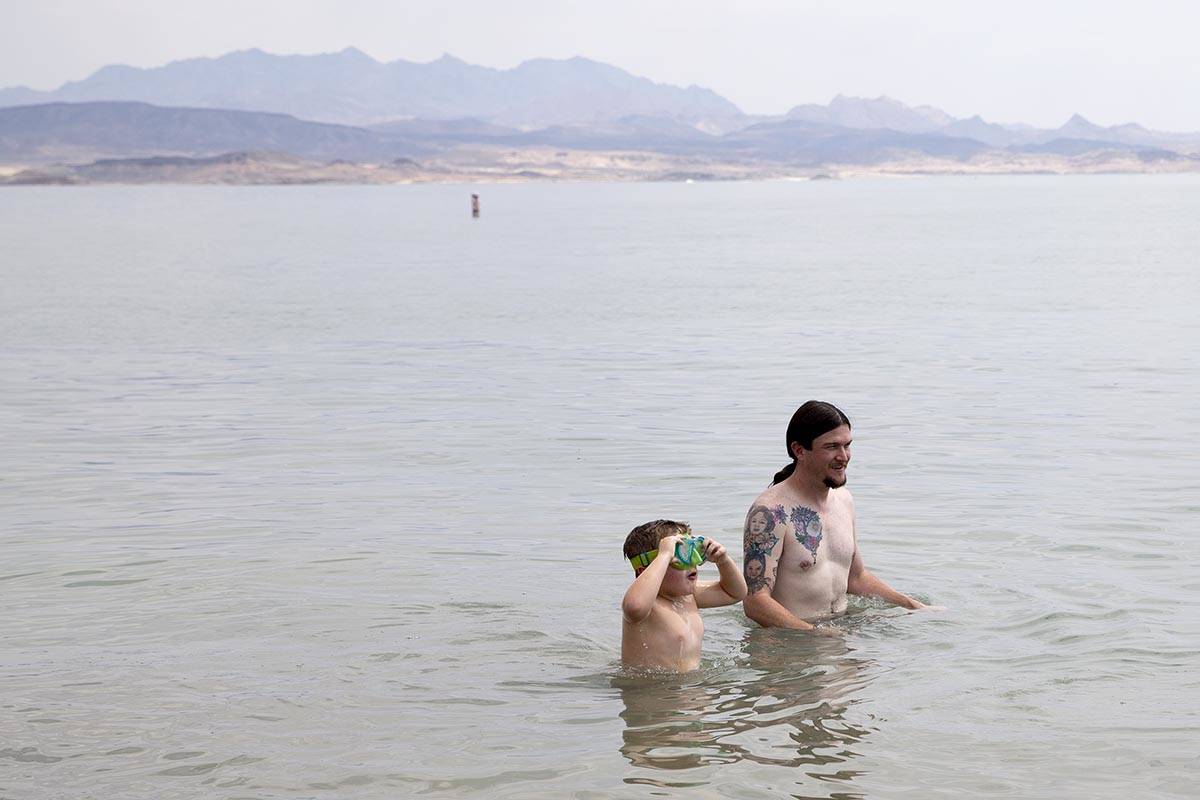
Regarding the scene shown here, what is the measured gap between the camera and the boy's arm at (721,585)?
27.0ft

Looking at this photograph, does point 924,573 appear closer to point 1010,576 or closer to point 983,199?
point 1010,576

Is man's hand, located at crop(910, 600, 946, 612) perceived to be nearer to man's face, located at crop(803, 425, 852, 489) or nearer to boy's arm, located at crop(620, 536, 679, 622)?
man's face, located at crop(803, 425, 852, 489)

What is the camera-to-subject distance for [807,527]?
947 centimetres

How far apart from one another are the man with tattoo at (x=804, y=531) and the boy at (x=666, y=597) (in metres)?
0.61

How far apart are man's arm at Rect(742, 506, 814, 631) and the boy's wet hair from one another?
3.78ft

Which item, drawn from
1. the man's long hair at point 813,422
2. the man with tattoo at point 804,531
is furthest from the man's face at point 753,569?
the man's long hair at point 813,422

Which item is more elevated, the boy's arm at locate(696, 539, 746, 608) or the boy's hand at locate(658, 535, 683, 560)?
the boy's hand at locate(658, 535, 683, 560)

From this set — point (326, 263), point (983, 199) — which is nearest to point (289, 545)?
point (326, 263)

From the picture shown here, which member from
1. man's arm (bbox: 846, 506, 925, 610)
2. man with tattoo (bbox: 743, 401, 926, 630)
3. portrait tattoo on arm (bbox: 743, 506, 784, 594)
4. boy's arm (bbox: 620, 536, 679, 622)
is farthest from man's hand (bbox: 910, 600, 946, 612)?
boy's arm (bbox: 620, 536, 679, 622)

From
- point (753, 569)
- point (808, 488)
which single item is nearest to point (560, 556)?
point (753, 569)

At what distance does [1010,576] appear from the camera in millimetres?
11805

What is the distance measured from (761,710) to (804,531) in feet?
4.15

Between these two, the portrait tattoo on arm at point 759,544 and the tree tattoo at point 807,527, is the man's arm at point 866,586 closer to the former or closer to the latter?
the tree tattoo at point 807,527

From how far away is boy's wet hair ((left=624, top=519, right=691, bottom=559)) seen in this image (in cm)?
827
